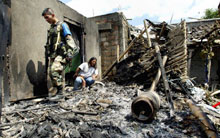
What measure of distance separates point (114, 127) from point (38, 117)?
107cm

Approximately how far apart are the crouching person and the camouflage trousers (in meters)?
0.95

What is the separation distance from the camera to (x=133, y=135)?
1.77m

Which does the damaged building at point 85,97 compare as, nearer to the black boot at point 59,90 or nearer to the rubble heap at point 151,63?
the rubble heap at point 151,63

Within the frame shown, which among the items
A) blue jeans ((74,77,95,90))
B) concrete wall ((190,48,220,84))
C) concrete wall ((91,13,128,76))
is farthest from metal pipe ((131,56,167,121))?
concrete wall ((190,48,220,84))

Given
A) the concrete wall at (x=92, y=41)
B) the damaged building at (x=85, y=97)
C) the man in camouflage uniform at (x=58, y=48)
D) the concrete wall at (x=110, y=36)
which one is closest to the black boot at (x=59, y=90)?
the man in camouflage uniform at (x=58, y=48)

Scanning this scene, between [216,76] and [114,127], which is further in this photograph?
[216,76]

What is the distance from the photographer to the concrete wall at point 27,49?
2.77 m

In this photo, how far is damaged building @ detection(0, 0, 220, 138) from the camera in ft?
5.86

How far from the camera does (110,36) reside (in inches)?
261

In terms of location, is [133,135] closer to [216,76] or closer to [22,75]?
[22,75]

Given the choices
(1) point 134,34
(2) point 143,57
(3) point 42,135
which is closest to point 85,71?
(2) point 143,57

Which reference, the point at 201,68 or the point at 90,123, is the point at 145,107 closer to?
the point at 90,123

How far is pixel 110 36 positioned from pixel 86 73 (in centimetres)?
302

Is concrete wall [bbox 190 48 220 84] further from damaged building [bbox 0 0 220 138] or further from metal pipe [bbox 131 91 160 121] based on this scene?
metal pipe [bbox 131 91 160 121]
